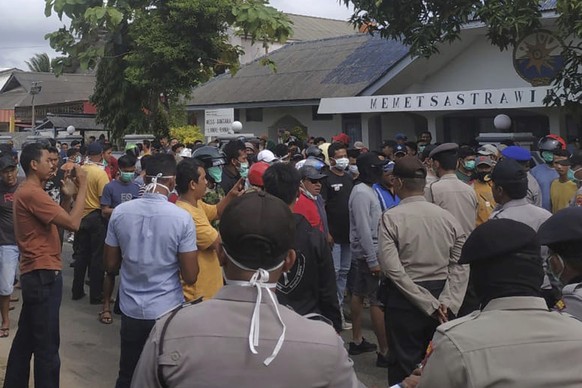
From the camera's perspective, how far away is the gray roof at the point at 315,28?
37.2 m

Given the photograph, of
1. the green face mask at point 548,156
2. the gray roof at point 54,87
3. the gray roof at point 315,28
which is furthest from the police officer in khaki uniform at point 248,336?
the gray roof at point 54,87

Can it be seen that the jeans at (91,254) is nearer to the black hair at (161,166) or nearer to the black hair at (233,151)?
the black hair at (233,151)

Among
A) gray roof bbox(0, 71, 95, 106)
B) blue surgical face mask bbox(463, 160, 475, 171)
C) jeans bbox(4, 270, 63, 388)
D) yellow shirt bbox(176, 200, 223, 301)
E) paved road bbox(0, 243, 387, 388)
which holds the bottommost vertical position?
paved road bbox(0, 243, 387, 388)

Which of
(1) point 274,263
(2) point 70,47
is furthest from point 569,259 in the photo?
(2) point 70,47

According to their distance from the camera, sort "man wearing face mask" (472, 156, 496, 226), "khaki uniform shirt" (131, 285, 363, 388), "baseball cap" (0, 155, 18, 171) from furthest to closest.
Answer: "baseball cap" (0, 155, 18, 171), "man wearing face mask" (472, 156, 496, 226), "khaki uniform shirt" (131, 285, 363, 388)

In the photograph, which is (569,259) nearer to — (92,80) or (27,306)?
(27,306)

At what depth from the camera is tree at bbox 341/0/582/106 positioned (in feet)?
36.1

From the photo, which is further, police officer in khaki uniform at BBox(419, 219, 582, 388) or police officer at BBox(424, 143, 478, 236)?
police officer at BBox(424, 143, 478, 236)

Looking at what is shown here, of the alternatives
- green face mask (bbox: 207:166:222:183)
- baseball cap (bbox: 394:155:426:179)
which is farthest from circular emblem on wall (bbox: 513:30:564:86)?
baseball cap (bbox: 394:155:426:179)

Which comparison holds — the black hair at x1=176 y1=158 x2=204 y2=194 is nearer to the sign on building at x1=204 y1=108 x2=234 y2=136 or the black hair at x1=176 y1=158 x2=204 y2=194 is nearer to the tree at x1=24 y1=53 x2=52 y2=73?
the sign on building at x1=204 y1=108 x2=234 y2=136

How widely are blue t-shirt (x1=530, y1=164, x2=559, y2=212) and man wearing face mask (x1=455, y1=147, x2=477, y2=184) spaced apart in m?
0.94

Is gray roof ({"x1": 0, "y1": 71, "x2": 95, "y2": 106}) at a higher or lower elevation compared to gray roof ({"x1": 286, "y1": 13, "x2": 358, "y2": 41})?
lower

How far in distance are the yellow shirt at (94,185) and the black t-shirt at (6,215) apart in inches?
69.3

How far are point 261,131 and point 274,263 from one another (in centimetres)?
2045
